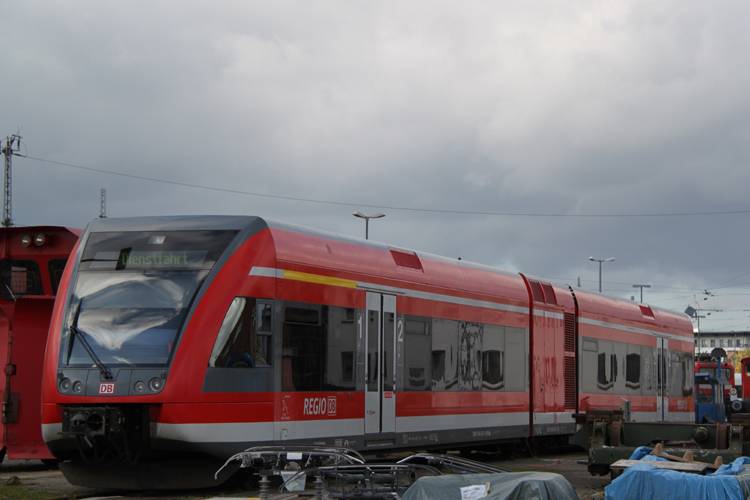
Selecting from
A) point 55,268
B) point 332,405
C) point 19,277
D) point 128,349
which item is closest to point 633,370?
point 332,405

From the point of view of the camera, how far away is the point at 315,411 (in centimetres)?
1173

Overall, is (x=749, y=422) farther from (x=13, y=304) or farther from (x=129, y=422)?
(x=13, y=304)

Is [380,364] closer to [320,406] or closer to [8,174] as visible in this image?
[320,406]

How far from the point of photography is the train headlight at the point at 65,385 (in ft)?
33.9

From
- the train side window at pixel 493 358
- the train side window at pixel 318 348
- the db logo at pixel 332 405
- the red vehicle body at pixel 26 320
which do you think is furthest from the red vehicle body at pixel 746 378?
the red vehicle body at pixel 26 320

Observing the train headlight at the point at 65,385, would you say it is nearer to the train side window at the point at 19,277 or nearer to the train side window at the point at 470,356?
the train side window at the point at 19,277

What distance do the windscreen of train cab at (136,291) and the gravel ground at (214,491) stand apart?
182cm

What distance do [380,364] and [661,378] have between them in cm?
1234

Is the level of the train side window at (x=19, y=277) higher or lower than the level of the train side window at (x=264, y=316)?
higher

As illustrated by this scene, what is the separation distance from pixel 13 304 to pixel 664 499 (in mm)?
9822

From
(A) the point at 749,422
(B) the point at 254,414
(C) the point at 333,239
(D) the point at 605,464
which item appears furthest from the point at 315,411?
(A) the point at 749,422

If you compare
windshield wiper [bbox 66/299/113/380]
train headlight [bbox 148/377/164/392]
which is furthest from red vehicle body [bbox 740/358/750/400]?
windshield wiper [bbox 66/299/113/380]

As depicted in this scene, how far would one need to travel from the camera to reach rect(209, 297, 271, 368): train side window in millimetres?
10562

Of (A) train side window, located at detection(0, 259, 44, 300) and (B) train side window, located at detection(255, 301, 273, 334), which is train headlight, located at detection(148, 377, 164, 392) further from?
(A) train side window, located at detection(0, 259, 44, 300)
